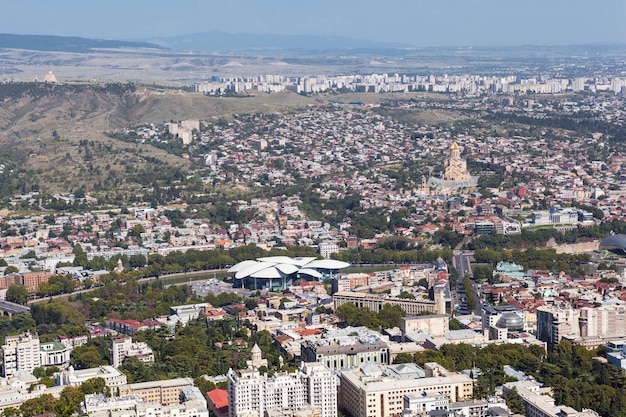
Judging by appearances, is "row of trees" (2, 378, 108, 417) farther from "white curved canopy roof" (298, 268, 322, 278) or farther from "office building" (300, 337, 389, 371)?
"white curved canopy roof" (298, 268, 322, 278)

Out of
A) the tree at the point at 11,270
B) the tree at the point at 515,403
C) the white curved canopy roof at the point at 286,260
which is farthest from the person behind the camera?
the tree at the point at 11,270

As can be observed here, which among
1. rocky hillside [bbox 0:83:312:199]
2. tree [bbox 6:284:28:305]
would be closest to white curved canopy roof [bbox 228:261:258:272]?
tree [bbox 6:284:28:305]

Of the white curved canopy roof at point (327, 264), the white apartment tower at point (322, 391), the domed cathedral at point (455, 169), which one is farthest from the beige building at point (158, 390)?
the domed cathedral at point (455, 169)

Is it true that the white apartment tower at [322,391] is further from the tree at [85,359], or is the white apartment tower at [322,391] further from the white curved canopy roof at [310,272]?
the white curved canopy roof at [310,272]

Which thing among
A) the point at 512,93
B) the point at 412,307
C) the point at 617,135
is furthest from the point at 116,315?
the point at 512,93

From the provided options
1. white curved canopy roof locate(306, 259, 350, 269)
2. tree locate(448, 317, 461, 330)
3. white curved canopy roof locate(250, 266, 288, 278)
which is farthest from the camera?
white curved canopy roof locate(306, 259, 350, 269)

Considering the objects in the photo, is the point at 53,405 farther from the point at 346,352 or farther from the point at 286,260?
the point at 286,260

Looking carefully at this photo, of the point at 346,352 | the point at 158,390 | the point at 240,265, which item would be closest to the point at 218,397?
the point at 158,390
